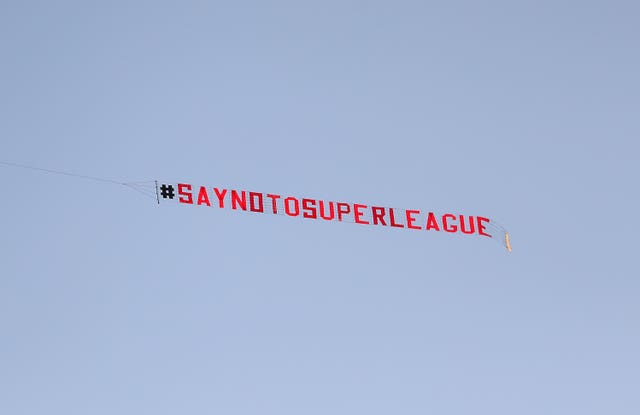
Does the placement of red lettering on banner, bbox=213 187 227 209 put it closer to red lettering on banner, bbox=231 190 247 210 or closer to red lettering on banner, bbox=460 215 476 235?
red lettering on banner, bbox=231 190 247 210

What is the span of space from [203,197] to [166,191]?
6.18ft

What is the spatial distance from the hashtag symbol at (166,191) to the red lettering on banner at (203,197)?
129 cm

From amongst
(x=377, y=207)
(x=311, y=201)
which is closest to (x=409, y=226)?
(x=377, y=207)

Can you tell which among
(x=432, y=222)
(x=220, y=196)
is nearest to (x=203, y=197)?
(x=220, y=196)

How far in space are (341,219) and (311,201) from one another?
1.91m

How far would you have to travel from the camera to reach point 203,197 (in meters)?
53.6

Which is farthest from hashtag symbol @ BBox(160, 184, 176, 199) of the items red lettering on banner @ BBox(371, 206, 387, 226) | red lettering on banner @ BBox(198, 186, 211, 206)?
red lettering on banner @ BBox(371, 206, 387, 226)

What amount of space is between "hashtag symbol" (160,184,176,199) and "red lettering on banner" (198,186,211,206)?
129cm

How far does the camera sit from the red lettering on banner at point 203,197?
53.4 m

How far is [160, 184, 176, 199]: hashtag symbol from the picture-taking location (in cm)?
5278

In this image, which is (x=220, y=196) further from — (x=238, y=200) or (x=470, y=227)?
(x=470, y=227)

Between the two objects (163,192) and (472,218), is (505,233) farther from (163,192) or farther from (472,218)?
(163,192)

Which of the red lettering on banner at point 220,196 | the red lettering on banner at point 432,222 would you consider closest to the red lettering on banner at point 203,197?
the red lettering on banner at point 220,196

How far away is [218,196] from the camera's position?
54.1 m
